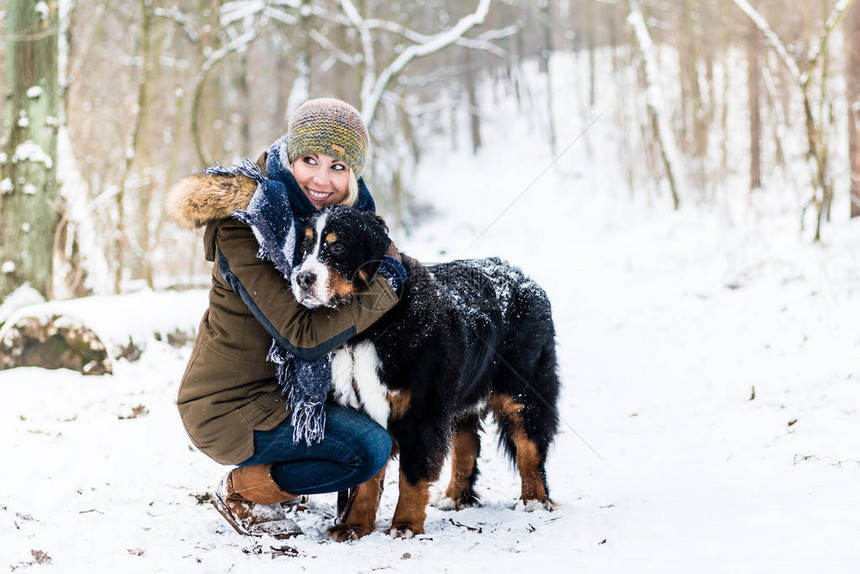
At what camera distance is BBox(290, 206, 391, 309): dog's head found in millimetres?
2756

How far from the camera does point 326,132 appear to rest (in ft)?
9.71

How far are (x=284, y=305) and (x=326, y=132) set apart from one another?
81cm

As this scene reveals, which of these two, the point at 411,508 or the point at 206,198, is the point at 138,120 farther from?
the point at 411,508

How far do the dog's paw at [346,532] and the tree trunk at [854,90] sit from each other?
8.68m

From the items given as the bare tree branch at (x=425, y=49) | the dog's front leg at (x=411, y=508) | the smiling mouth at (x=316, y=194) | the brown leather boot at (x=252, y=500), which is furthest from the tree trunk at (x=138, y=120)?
the dog's front leg at (x=411, y=508)

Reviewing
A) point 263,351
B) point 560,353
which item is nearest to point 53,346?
point 263,351

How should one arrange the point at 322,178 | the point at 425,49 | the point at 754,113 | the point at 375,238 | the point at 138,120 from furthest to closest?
1. the point at 754,113
2. the point at 425,49
3. the point at 138,120
4. the point at 322,178
5. the point at 375,238

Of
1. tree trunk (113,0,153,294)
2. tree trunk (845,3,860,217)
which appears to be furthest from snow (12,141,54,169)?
tree trunk (845,3,860,217)

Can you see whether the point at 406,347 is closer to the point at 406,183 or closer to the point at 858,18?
the point at 858,18

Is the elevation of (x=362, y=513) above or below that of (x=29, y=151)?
below

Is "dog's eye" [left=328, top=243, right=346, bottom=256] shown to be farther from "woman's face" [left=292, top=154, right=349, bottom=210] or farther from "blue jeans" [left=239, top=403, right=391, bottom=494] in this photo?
"blue jeans" [left=239, top=403, right=391, bottom=494]

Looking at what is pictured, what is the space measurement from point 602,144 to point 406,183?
8.63 meters

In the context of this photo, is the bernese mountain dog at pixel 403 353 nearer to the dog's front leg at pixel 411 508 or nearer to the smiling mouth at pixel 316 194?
the dog's front leg at pixel 411 508

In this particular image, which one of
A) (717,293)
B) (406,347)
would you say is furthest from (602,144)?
(406,347)
